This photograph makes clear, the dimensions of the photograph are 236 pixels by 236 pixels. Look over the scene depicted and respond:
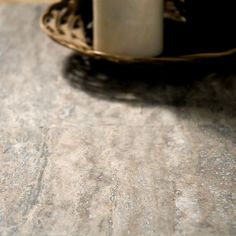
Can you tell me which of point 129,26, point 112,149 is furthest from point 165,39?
point 112,149

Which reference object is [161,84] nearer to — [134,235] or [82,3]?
[82,3]

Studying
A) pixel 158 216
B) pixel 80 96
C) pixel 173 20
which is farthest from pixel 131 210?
pixel 173 20

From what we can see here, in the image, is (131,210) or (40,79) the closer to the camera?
(131,210)

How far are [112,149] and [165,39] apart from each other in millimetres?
240

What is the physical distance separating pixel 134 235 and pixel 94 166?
11 centimetres

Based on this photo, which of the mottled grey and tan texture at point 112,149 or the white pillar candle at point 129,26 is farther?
the white pillar candle at point 129,26

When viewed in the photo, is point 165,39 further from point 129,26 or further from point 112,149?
point 112,149

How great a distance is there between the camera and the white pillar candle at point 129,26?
60cm

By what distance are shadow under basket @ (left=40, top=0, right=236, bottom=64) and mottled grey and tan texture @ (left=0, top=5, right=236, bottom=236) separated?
0.04m

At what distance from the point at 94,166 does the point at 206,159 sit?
0.12 meters

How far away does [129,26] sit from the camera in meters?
0.61

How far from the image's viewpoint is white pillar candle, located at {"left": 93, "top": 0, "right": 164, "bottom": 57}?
0.60 m

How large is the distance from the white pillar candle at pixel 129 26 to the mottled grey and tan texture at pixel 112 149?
1.9 inches

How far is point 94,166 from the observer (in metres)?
0.48
